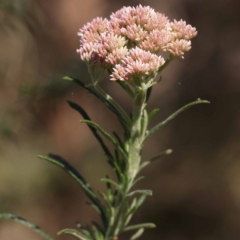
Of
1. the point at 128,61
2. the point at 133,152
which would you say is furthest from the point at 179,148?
the point at 128,61

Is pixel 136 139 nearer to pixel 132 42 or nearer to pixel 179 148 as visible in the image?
pixel 132 42

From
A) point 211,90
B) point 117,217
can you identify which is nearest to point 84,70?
point 117,217

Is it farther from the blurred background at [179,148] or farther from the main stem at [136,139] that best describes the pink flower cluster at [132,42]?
the blurred background at [179,148]

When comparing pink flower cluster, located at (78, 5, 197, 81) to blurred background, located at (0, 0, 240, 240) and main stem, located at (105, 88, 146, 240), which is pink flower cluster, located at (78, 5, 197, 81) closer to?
main stem, located at (105, 88, 146, 240)

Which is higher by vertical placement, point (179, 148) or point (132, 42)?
point (179, 148)

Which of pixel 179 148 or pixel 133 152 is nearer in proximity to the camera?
pixel 133 152

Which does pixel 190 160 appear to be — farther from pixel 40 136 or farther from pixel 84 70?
pixel 84 70

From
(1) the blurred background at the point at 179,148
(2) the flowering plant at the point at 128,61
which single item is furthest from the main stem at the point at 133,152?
(1) the blurred background at the point at 179,148

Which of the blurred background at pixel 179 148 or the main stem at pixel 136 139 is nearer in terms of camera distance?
the main stem at pixel 136 139

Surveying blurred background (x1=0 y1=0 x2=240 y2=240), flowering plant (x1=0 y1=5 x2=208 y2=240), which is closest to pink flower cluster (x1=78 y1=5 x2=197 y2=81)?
flowering plant (x1=0 y1=5 x2=208 y2=240)
